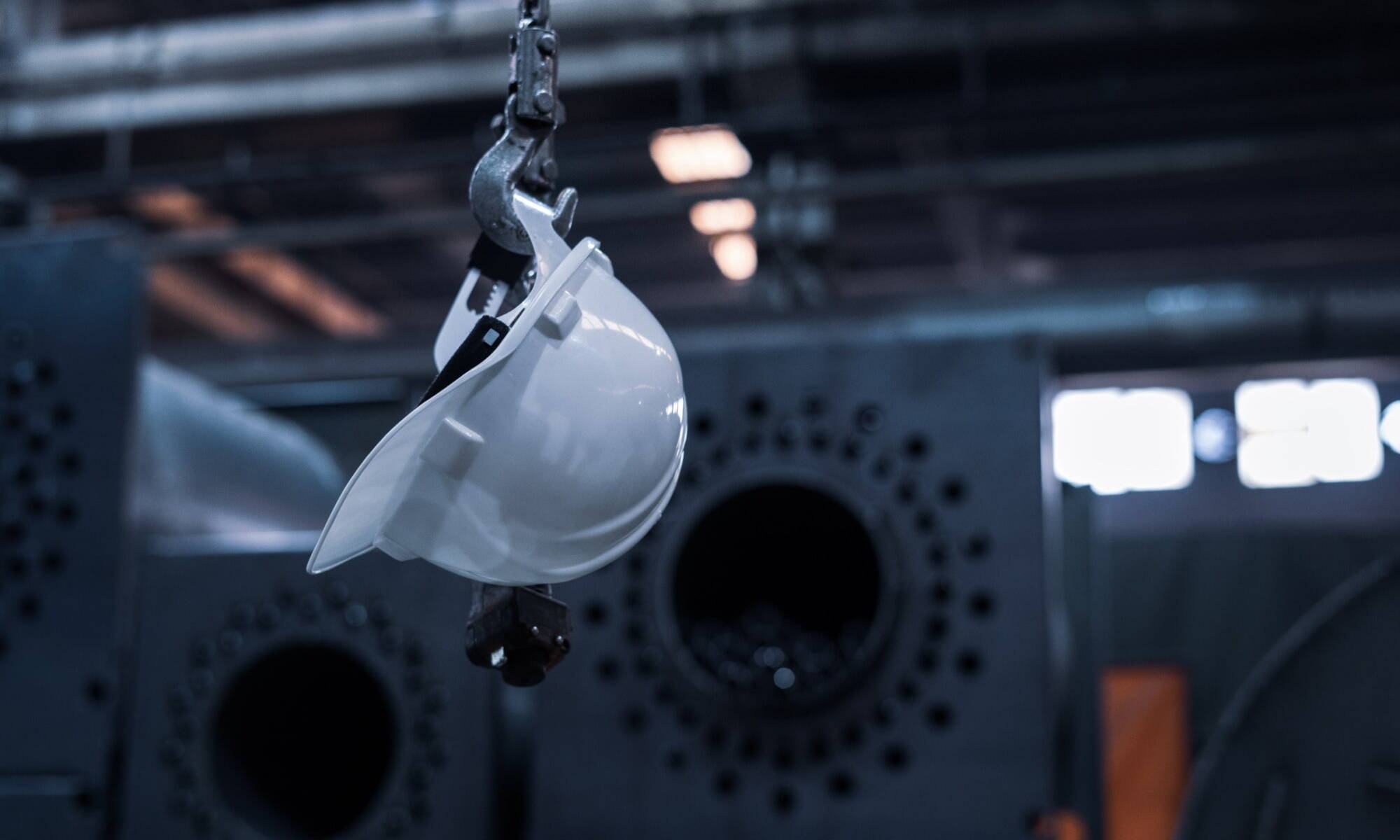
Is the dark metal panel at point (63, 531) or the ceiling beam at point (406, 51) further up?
the ceiling beam at point (406, 51)

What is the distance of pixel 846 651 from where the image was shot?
2051 millimetres

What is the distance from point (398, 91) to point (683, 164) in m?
1.00

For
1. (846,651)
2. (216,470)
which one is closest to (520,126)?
(846,651)

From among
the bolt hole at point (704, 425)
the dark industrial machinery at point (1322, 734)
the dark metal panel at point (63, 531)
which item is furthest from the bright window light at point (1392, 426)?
the dark metal panel at point (63, 531)

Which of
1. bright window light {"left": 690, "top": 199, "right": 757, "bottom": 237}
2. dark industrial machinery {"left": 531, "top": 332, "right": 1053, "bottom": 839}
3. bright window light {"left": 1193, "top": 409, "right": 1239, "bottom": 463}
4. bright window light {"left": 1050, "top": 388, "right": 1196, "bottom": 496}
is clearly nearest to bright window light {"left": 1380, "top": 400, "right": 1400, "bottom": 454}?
bright window light {"left": 1193, "top": 409, "right": 1239, "bottom": 463}

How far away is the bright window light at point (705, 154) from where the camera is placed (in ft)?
13.5

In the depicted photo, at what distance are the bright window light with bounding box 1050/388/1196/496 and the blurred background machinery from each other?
84cm

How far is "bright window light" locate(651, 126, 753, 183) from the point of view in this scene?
4.11 metres

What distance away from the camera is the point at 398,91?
3.64 metres

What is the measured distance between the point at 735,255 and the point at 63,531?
341cm

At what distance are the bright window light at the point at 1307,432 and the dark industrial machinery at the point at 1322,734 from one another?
19.3ft

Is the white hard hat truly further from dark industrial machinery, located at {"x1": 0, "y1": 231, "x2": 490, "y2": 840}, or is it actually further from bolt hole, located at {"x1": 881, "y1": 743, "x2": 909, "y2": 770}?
dark industrial machinery, located at {"x1": 0, "y1": 231, "x2": 490, "y2": 840}

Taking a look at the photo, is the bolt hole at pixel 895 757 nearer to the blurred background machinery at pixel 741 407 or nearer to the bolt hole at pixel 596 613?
the blurred background machinery at pixel 741 407

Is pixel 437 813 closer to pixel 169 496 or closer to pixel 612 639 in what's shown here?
pixel 612 639
